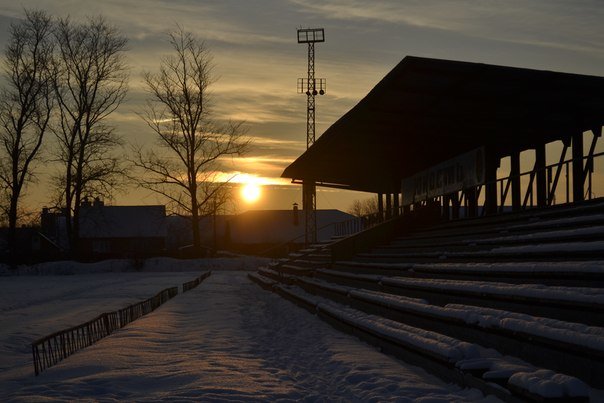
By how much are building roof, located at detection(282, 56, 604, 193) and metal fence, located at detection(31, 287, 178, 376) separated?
7.30 meters

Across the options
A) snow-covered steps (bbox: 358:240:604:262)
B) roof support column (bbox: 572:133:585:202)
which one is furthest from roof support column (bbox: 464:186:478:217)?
snow-covered steps (bbox: 358:240:604:262)

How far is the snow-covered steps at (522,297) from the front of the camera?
6.64 metres

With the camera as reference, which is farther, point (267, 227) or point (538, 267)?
point (267, 227)

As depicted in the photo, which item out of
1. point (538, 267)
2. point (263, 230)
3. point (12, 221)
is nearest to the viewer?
point (538, 267)

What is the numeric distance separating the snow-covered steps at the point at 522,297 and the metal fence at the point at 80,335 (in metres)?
5.48

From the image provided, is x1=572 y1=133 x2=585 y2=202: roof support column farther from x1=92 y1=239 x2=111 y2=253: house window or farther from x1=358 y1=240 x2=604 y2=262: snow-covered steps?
x1=92 y1=239 x2=111 y2=253: house window

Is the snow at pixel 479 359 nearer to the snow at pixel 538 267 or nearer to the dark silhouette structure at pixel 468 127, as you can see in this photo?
the snow at pixel 538 267

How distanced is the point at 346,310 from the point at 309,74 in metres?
36.1

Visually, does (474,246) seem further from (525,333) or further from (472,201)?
(472,201)

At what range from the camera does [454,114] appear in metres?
19.1

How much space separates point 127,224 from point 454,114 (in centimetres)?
7103

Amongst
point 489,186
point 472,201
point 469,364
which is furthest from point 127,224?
point 469,364

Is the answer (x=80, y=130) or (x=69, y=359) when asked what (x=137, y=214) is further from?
(x=69, y=359)

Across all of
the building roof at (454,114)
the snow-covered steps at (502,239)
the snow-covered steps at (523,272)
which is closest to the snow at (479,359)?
the snow-covered steps at (523,272)
